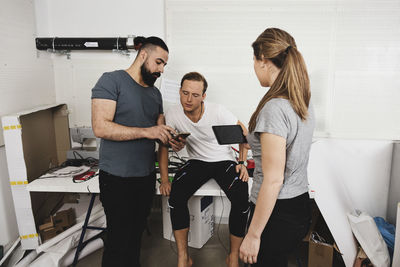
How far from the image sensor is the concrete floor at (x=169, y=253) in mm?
2105

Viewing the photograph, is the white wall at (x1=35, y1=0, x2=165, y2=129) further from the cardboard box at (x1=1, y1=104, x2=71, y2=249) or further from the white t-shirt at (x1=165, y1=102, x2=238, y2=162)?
the white t-shirt at (x1=165, y1=102, x2=238, y2=162)

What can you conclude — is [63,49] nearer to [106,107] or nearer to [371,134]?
[106,107]

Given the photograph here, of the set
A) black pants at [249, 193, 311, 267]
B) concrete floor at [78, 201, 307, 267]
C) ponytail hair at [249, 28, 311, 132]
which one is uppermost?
ponytail hair at [249, 28, 311, 132]

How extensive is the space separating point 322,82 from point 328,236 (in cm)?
122

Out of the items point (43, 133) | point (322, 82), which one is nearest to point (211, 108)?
point (322, 82)

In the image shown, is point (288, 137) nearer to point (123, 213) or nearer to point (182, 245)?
point (123, 213)

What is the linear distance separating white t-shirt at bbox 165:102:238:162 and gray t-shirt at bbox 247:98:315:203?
3.25 ft

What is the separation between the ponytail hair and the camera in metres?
0.93

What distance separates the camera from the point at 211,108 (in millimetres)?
2076

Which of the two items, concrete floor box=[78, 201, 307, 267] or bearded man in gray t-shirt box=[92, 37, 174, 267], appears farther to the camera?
concrete floor box=[78, 201, 307, 267]

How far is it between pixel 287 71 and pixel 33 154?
1986mm

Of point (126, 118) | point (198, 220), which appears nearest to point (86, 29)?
point (126, 118)

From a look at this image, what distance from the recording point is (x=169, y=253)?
2.24 metres

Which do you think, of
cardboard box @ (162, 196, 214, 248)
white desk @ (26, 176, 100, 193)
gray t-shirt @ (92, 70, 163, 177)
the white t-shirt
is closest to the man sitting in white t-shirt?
the white t-shirt
